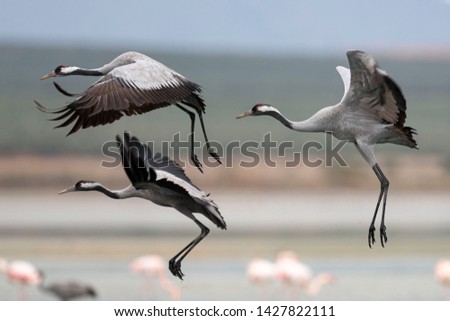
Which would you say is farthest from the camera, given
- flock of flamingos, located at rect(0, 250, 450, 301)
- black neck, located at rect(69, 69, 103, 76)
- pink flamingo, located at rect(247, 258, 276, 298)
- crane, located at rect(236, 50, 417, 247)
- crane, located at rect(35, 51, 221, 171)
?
pink flamingo, located at rect(247, 258, 276, 298)

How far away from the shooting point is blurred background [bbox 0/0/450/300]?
13.2 meters

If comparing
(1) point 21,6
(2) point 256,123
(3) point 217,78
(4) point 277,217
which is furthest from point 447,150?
(1) point 21,6

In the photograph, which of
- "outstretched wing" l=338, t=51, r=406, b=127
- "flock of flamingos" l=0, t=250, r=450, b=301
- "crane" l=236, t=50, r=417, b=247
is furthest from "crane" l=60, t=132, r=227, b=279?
"flock of flamingos" l=0, t=250, r=450, b=301

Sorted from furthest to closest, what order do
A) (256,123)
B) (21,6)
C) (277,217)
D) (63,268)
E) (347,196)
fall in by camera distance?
(21,6) < (256,123) < (347,196) < (277,217) < (63,268)

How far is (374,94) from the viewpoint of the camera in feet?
24.1

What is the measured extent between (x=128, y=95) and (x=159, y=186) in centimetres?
49

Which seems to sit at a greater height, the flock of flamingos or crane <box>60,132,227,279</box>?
crane <box>60,132,227,279</box>

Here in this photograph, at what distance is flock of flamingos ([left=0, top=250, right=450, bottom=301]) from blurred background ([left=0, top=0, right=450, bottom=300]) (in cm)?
14

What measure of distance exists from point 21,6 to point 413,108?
624 inches

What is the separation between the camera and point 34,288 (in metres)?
11.1

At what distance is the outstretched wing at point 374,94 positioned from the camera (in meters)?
7.18

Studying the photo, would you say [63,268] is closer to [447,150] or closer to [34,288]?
[34,288]

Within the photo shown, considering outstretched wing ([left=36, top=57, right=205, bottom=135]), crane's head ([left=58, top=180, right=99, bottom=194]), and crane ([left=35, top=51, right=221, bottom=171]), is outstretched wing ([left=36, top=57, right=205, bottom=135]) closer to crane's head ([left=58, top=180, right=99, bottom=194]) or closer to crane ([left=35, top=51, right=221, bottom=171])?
crane ([left=35, top=51, right=221, bottom=171])

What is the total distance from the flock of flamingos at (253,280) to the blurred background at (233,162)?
0.47ft
